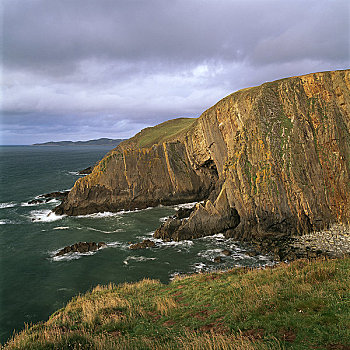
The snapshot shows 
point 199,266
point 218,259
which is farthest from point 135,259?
point 218,259

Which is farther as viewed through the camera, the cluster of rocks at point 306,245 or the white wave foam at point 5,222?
the white wave foam at point 5,222

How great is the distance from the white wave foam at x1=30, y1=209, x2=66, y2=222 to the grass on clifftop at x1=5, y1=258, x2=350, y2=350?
30.8 metres

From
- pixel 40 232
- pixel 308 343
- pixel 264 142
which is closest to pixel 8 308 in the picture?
pixel 40 232

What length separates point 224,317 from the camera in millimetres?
10328

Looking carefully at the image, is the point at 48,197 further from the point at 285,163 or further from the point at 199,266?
the point at 285,163

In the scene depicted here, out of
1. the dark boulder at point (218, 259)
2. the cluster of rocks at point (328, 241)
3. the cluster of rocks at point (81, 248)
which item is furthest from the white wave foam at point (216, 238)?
the cluster of rocks at point (81, 248)

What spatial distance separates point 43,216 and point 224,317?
4209cm

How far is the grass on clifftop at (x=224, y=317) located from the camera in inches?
301

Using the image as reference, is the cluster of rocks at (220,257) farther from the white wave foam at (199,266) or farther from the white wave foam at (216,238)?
the white wave foam at (216,238)

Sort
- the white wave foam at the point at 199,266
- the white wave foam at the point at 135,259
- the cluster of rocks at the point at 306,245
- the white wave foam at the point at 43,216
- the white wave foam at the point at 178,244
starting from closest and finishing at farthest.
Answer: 1. the white wave foam at the point at 199,266
2. the cluster of rocks at the point at 306,245
3. the white wave foam at the point at 135,259
4. the white wave foam at the point at 178,244
5. the white wave foam at the point at 43,216

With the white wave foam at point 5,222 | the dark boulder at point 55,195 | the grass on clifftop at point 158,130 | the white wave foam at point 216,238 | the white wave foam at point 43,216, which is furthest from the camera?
the grass on clifftop at point 158,130

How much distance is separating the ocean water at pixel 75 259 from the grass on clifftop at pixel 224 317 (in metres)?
7.59

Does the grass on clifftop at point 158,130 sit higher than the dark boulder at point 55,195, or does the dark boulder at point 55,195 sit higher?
the grass on clifftop at point 158,130

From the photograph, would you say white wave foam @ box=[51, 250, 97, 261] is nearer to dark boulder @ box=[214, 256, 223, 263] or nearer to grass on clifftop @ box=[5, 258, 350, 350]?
grass on clifftop @ box=[5, 258, 350, 350]
